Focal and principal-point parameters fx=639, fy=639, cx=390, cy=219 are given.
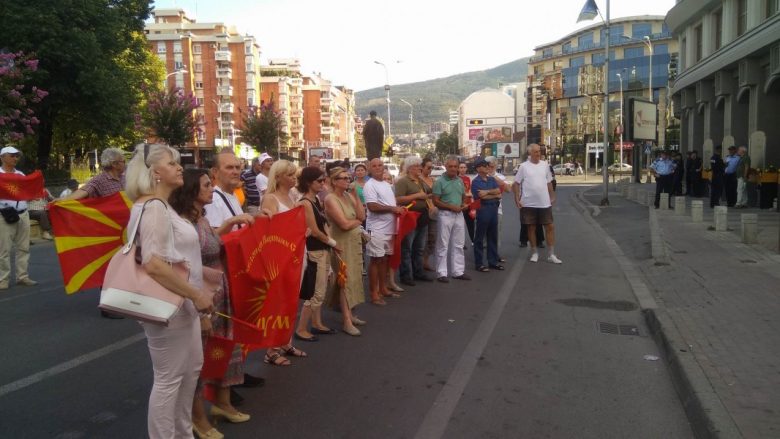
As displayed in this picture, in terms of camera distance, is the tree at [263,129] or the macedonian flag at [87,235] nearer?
the macedonian flag at [87,235]

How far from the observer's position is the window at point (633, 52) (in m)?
99.6

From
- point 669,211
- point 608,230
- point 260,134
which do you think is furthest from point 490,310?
point 260,134

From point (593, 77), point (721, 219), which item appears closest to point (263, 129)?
point (593, 77)

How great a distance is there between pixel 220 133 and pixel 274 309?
91.6 meters

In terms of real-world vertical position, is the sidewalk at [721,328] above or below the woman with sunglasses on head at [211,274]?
below

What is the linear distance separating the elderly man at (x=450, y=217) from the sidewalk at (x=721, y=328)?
9.25ft

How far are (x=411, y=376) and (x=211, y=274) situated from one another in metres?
2.12

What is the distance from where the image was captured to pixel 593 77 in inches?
3745

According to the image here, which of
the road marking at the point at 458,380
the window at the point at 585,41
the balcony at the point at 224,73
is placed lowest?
the road marking at the point at 458,380

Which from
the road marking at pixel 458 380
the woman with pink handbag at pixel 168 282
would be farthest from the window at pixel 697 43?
the woman with pink handbag at pixel 168 282

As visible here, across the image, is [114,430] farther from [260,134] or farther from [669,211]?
[260,134]

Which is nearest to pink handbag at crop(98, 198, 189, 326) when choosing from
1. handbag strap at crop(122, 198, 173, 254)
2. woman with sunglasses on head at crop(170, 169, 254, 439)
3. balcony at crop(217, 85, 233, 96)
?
handbag strap at crop(122, 198, 173, 254)

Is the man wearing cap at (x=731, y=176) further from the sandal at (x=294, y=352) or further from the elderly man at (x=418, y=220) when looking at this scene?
the sandal at (x=294, y=352)

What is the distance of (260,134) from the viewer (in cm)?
7038
